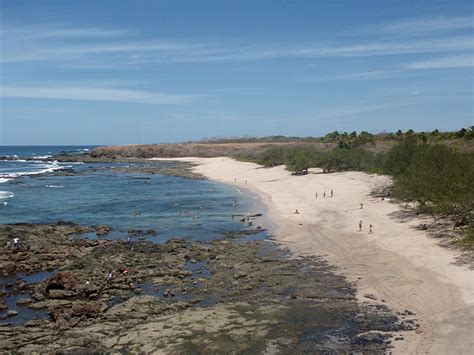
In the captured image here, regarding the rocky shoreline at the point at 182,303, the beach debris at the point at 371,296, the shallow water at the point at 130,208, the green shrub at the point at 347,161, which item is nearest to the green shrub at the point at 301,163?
the green shrub at the point at 347,161

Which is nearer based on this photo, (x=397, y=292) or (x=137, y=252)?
→ (x=397, y=292)

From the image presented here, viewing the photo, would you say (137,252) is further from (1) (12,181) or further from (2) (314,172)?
(1) (12,181)

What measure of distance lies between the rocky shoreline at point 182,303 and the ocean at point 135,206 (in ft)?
20.3

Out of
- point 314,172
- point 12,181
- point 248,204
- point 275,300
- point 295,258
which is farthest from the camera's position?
point 12,181

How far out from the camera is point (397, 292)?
1909 cm

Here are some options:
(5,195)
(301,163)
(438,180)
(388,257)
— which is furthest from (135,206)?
(301,163)

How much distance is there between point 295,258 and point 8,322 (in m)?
14.1

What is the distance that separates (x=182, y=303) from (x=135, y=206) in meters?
28.4

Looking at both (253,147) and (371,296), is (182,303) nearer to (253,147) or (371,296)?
(371,296)

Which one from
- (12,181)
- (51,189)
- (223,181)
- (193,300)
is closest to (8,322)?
(193,300)

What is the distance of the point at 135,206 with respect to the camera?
4594cm

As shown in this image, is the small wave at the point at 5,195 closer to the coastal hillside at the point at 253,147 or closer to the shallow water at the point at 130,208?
the shallow water at the point at 130,208

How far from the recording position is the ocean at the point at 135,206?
1391 inches

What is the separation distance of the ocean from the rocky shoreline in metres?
6.18
